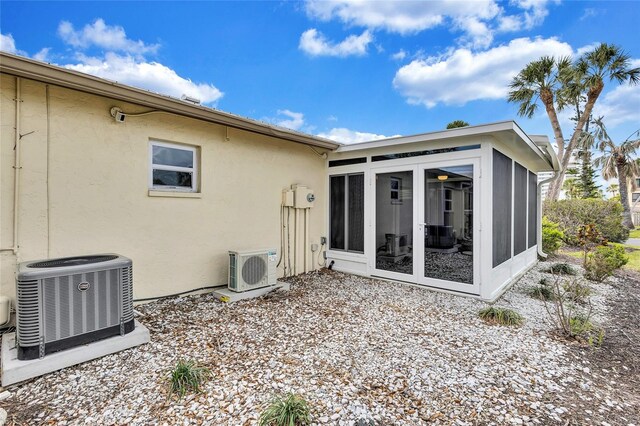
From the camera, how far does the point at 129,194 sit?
3951mm

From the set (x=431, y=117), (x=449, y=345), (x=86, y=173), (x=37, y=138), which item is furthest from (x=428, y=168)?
(x=431, y=117)

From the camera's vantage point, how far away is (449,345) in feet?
10.1

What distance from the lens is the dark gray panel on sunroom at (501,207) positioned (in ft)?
16.0

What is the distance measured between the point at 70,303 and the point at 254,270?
7.98 ft

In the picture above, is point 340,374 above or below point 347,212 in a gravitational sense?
below

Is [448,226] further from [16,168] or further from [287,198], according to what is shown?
[16,168]

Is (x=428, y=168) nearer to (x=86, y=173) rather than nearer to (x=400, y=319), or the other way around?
(x=400, y=319)

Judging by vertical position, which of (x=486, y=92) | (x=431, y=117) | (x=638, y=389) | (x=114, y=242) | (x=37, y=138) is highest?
(x=486, y=92)

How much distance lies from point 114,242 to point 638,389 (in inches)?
220

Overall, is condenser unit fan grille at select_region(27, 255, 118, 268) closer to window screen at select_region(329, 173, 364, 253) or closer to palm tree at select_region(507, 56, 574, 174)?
window screen at select_region(329, 173, 364, 253)

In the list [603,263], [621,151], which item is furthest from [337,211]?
[621,151]

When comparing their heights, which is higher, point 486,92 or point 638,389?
point 486,92

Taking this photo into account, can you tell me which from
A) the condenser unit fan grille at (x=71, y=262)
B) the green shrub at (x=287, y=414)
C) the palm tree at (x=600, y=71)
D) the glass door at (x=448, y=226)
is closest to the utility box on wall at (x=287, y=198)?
the glass door at (x=448, y=226)

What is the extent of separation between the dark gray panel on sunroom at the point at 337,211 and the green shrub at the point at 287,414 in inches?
180
